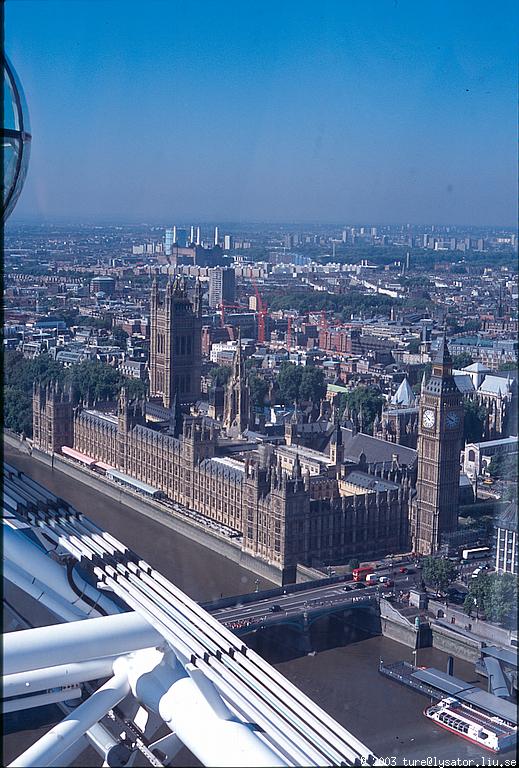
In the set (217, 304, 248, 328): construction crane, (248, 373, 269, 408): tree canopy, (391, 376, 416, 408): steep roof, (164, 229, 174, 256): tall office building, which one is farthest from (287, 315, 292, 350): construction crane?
(391, 376, 416, 408): steep roof

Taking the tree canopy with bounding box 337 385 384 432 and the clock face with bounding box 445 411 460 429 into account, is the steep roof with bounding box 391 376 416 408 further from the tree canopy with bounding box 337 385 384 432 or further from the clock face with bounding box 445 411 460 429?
the clock face with bounding box 445 411 460 429

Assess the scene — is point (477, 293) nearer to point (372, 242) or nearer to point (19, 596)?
point (372, 242)

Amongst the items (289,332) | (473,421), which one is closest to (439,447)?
(473,421)

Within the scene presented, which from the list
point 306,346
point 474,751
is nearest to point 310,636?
→ point 474,751

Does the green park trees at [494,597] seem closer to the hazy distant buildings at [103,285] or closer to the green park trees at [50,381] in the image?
the green park trees at [50,381]

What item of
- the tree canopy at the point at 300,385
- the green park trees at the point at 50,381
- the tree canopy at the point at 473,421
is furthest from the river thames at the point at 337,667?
the tree canopy at the point at 300,385

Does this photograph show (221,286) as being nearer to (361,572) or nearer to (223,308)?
(223,308)
